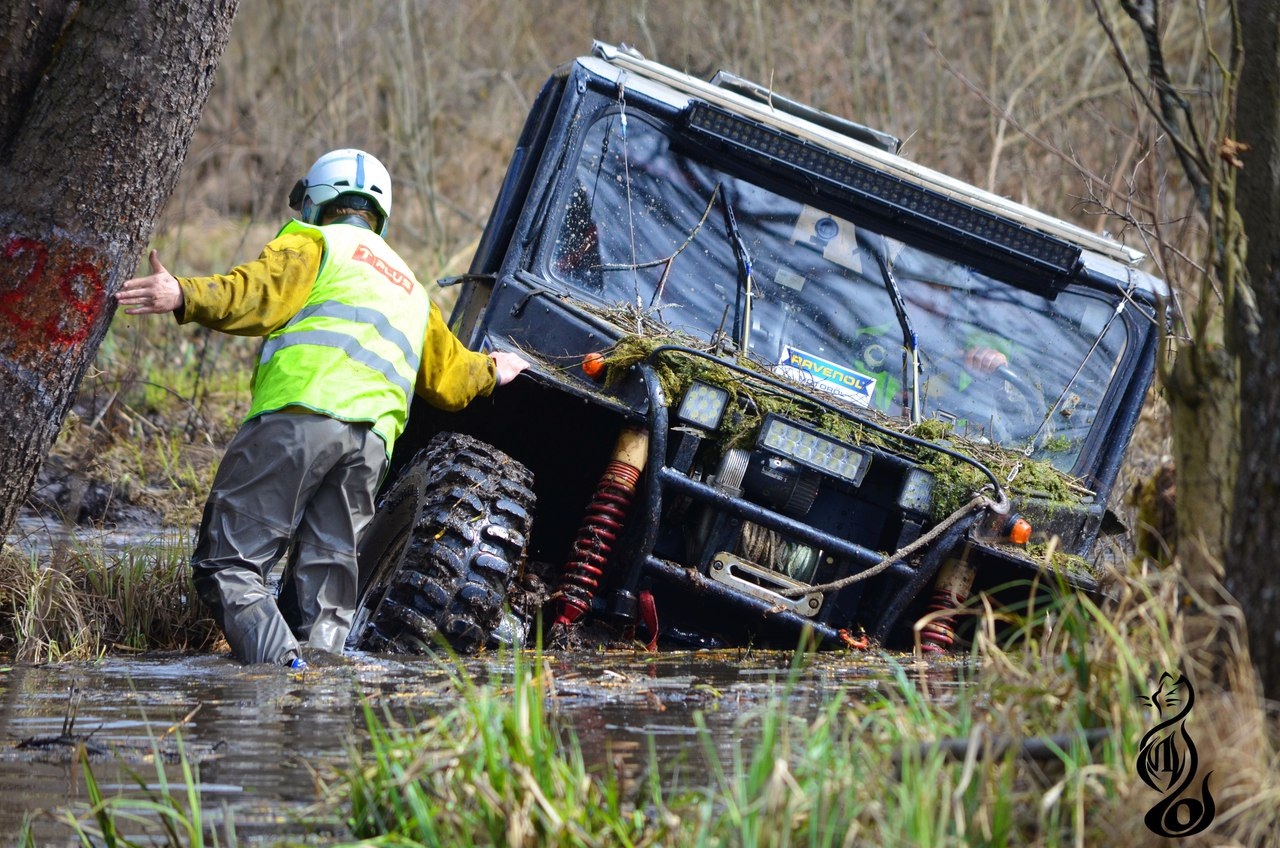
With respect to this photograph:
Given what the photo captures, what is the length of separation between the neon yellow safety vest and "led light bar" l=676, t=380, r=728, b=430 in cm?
98

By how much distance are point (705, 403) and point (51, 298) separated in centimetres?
227

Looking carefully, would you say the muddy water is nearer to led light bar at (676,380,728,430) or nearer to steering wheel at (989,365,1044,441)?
led light bar at (676,380,728,430)

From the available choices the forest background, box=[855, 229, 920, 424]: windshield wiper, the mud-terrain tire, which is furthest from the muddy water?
the forest background

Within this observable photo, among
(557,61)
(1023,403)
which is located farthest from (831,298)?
(557,61)

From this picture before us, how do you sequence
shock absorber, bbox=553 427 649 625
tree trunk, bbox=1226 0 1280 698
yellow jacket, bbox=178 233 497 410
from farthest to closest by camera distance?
1. shock absorber, bbox=553 427 649 625
2. yellow jacket, bbox=178 233 497 410
3. tree trunk, bbox=1226 0 1280 698

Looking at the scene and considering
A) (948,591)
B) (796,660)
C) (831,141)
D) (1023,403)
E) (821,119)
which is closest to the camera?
(796,660)

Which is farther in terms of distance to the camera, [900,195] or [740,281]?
[900,195]

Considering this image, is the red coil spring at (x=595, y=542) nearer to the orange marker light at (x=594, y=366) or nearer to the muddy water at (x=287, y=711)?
the muddy water at (x=287, y=711)

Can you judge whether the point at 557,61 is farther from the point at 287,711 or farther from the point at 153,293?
the point at 287,711

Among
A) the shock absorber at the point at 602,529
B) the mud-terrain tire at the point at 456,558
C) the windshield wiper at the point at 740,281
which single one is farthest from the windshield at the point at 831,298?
the mud-terrain tire at the point at 456,558

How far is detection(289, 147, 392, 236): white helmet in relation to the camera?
18.1 feet

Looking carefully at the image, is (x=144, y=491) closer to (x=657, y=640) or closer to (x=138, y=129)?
(x=657, y=640)

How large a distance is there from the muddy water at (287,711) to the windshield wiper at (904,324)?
1263 mm

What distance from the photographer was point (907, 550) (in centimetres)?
537
